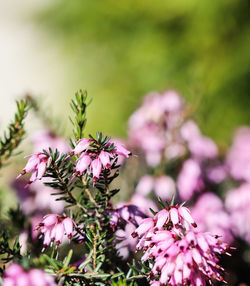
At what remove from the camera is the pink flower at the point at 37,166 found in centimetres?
71

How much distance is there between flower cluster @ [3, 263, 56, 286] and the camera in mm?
487

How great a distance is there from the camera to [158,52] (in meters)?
3.67

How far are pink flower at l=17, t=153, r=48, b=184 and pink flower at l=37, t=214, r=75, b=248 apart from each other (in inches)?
3.2

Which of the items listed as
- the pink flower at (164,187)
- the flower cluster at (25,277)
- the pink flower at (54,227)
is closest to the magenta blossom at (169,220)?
the pink flower at (54,227)

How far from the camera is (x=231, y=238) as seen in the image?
146 centimetres

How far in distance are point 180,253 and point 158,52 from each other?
3220 mm

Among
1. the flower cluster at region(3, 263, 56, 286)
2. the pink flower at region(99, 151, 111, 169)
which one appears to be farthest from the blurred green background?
the flower cluster at region(3, 263, 56, 286)

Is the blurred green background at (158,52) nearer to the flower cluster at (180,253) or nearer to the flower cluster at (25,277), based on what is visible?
the flower cluster at (180,253)

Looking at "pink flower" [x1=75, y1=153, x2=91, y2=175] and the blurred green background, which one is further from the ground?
the blurred green background

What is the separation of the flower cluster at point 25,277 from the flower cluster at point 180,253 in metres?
0.20

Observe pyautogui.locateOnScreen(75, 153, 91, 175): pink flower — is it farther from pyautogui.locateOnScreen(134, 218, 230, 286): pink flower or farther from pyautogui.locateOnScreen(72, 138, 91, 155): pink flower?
pyautogui.locateOnScreen(134, 218, 230, 286): pink flower

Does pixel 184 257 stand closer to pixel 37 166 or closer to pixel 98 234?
pixel 98 234

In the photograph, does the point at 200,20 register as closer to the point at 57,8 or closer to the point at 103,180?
the point at 57,8

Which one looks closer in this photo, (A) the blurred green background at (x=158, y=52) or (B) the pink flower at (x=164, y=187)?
(B) the pink flower at (x=164, y=187)
